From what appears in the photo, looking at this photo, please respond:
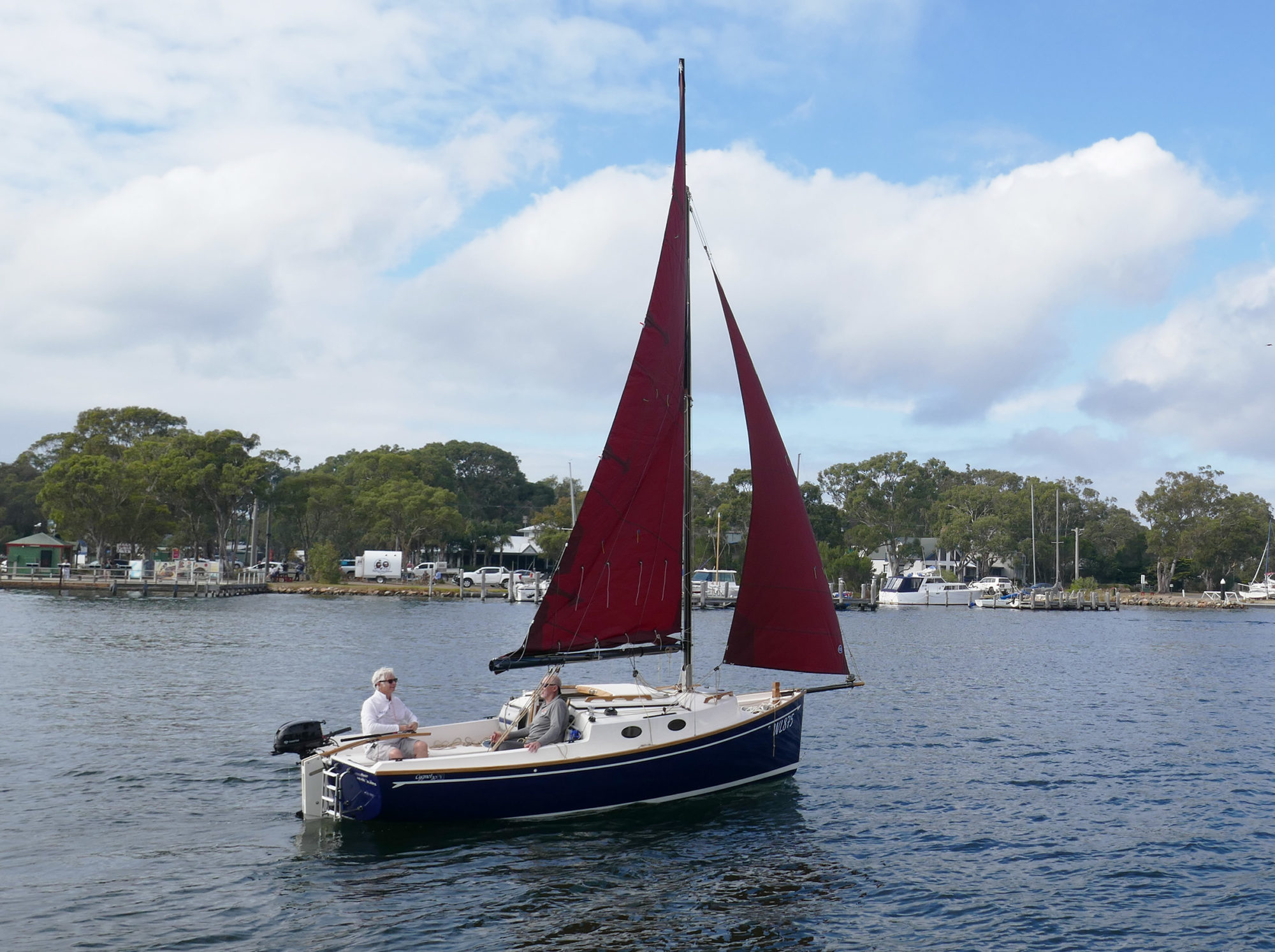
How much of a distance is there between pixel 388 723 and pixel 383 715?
0.14 meters

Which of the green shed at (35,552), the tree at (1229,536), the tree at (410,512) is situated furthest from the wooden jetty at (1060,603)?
the green shed at (35,552)

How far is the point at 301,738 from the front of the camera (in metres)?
15.7

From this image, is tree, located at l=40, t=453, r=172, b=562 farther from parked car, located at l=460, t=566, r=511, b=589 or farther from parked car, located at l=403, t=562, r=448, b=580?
parked car, located at l=460, t=566, r=511, b=589

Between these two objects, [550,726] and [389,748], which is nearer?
[389,748]

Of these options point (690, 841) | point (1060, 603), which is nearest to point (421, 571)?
point (1060, 603)

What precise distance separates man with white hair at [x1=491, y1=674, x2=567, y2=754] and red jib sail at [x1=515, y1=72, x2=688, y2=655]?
3.95 ft

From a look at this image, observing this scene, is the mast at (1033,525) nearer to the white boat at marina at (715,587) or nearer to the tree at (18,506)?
the white boat at marina at (715,587)

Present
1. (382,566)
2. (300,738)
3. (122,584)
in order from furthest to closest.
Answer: (382,566)
(122,584)
(300,738)

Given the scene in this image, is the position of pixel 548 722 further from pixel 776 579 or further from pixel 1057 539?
pixel 1057 539

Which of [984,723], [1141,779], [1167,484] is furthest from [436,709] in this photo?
[1167,484]

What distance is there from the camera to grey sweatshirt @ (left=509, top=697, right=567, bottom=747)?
623 inches

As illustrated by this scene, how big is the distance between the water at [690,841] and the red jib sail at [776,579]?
2610mm

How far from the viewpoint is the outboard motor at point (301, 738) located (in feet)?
51.2

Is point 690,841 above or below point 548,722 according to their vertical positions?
below
